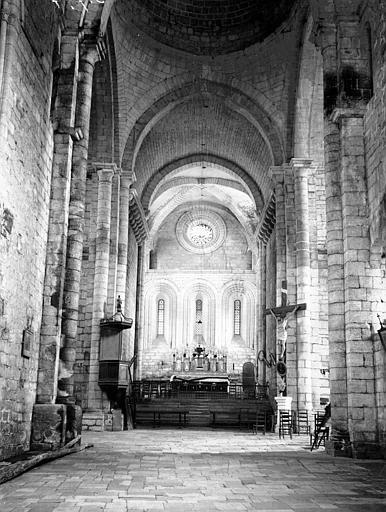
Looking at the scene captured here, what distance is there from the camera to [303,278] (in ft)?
65.7

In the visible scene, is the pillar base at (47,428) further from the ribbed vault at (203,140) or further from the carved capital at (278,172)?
the ribbed vault at (203,140)

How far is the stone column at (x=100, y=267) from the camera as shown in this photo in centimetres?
1912

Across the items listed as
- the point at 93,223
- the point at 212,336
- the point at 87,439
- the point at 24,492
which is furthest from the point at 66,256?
the point at 212,336

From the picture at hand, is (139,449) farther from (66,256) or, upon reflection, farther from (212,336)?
(212,336)

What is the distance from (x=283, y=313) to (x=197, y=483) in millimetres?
12692

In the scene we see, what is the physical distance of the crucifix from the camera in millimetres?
19703

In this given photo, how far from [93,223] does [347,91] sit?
35.0ft

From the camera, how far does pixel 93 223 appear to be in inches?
821

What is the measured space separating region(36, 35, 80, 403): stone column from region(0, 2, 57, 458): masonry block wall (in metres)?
0.23

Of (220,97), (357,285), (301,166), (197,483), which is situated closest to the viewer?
(197,483)

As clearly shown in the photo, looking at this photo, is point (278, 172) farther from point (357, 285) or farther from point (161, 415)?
point (357, 285)

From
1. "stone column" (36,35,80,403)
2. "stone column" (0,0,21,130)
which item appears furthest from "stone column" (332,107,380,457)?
"stone column" (0,0,21,130)

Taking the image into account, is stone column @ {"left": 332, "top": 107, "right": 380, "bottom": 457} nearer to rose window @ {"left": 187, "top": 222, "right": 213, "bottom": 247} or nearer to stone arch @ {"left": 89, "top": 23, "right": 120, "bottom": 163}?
stone arch @ {"left": 89, "top": 23, "right": 120, "bottom": 163}

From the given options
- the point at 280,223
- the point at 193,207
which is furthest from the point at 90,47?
the point at 193,207
